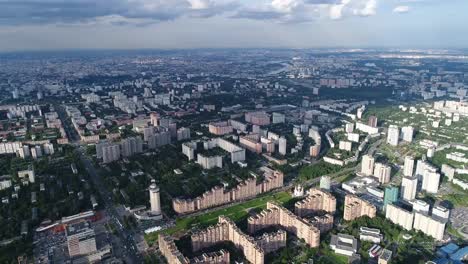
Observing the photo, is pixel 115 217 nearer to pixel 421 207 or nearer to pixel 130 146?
pixel 130 146

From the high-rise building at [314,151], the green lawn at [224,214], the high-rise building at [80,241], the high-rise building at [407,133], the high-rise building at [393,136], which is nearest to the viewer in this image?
the high-rise building at [80,241]

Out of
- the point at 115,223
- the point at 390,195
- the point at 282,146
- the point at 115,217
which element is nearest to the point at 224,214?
the point at 115,223

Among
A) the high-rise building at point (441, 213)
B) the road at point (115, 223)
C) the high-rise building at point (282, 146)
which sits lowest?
the road at point (115, 223)

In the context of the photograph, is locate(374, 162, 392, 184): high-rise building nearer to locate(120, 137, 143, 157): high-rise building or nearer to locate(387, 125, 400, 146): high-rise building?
locate(387, 125, 400, 146): high-rise building

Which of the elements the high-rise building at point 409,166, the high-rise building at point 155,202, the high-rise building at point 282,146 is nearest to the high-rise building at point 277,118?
the high-rise building at point 282,146

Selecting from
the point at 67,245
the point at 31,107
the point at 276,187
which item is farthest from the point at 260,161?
the point at 31,107

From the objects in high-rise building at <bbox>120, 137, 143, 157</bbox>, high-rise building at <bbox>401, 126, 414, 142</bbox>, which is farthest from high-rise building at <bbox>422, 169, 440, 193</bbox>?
high-rise building at <bbox>120, 137, 143, 157</bbox>

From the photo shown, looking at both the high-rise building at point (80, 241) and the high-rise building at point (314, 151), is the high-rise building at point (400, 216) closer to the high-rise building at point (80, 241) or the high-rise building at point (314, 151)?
the high-rise building at point (314, 151)
